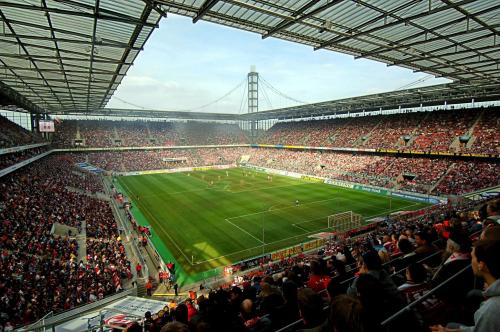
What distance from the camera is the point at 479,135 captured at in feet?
125

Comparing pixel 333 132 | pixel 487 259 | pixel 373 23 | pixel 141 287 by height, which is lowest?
pixel 141 287

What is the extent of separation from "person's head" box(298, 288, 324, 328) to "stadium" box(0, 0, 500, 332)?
2cm

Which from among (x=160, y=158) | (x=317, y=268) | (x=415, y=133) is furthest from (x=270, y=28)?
(x=160, y=158)

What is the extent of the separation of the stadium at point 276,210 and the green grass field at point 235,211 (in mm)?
242

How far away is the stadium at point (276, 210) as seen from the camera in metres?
3.72

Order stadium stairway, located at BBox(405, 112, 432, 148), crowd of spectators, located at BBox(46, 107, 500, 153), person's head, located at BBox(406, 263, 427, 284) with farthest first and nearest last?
1. stadium stairway, located at BBox(405, 112, 432, 148)
2. crowd of spectators, located at BBox(46, 107, 500, 153)
3. person's head, located at BBox(406, 263, 427, 284)

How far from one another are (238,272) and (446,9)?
16384 mm

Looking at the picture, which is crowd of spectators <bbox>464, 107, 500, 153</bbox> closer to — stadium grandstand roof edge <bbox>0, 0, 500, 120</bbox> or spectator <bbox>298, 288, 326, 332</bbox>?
stadium grandstand roof edge <bbox>0, 0, 500, 120</bbox>

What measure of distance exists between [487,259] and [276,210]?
29094mm

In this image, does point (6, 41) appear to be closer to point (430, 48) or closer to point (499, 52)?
point (430, 48)

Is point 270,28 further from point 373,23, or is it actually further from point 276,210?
point 276,210

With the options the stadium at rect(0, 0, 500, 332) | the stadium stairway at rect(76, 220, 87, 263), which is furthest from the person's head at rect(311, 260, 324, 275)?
the stadium stairway at rect(76, 220, 87, 263)

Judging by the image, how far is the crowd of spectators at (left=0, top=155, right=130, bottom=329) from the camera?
11.6 meters

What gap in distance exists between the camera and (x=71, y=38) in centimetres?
1405
